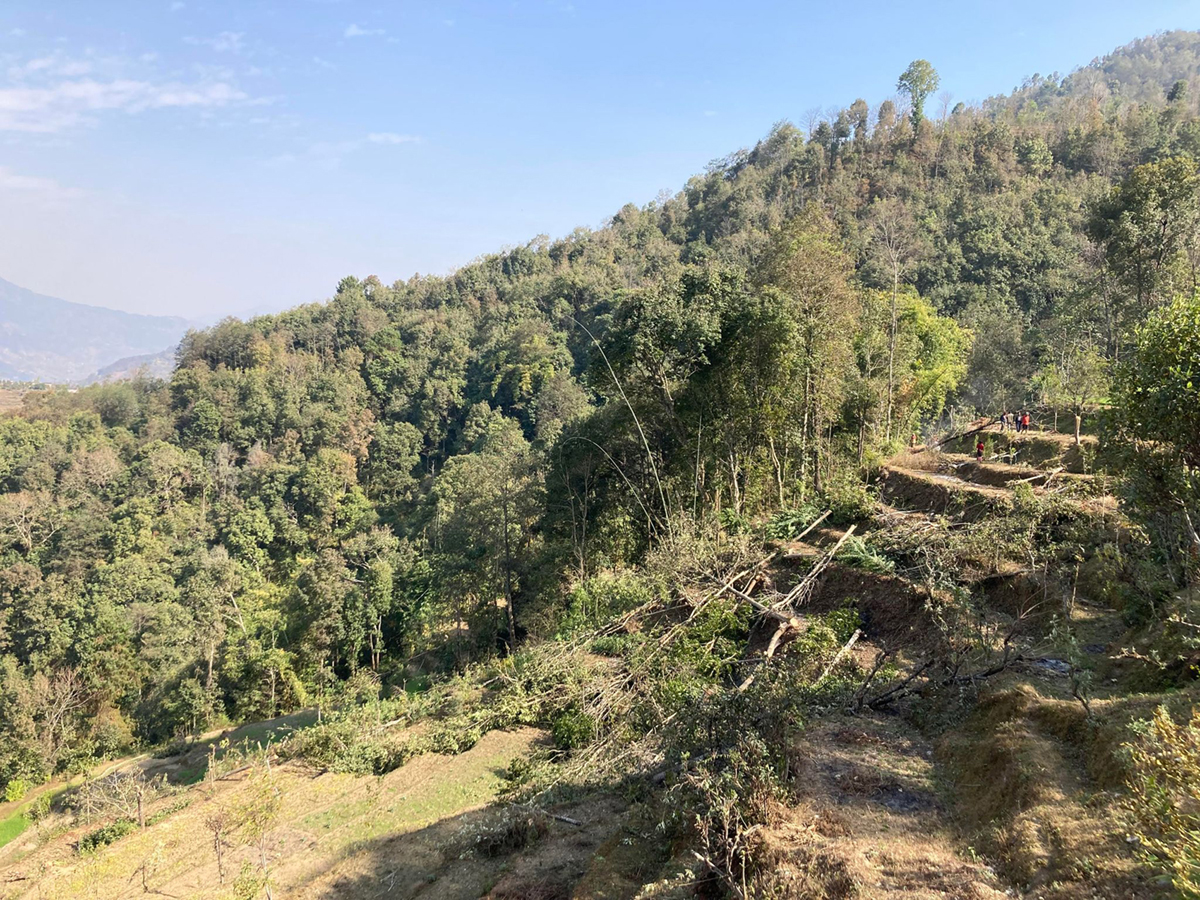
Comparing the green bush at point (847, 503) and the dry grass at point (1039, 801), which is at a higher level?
Answer: the green bush at point (847, 503)

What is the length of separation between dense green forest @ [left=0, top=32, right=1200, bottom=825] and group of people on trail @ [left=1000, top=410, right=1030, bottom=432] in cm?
108

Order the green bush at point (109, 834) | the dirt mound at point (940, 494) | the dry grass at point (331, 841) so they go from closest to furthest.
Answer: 1. the dry grass at point (331, 841)
2. the dirt mound at point (940, 494)
3. the green bush at point (109, 834)

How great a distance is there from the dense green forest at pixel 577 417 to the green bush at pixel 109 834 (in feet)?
23.8

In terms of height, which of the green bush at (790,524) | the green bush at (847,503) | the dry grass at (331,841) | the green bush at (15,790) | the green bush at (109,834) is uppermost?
the green bush at (847,503)

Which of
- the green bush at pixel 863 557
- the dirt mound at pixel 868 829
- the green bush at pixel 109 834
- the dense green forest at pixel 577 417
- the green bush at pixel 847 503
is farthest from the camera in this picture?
the dense green forest at pixel 577 417

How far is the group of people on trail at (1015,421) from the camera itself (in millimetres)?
15718

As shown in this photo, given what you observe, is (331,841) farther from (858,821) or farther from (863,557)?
(863,557)

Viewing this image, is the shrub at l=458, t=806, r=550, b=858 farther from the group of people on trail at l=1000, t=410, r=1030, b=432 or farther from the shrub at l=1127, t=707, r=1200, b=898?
the group of people on trail at l=1000, t=410, r=1030, b=432

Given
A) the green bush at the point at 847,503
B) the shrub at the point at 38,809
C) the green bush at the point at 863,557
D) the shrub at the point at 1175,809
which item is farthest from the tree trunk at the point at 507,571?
the shrub at the point at 1175,809

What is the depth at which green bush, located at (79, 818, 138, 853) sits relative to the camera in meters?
11.5

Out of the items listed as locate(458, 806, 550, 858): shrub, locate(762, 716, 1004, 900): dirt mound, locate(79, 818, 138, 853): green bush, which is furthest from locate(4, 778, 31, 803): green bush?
locate(762, 716, 1004, 900): dirt mound

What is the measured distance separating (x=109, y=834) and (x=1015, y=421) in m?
23.8

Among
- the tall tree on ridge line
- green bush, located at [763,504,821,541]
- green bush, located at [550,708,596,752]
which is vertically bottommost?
green bush, located at [550,708,596,752]

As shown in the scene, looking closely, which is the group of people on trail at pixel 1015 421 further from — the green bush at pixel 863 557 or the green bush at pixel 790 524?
the green bush at pixel 863 557
